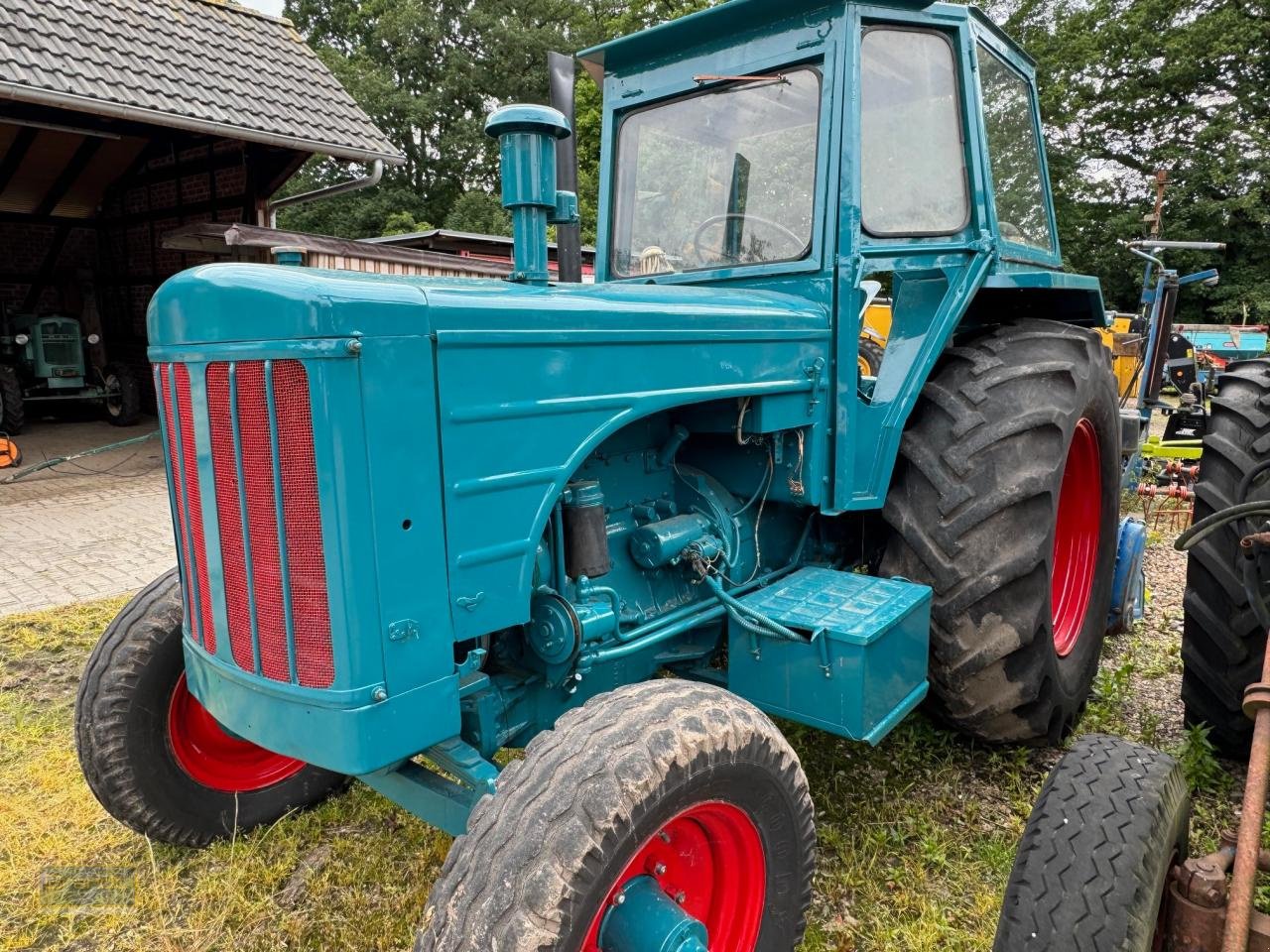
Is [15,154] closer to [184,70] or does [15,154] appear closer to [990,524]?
[184,70]

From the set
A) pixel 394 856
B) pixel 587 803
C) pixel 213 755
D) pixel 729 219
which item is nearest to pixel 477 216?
pixel 729 219

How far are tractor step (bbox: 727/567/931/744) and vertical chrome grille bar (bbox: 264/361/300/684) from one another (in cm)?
115

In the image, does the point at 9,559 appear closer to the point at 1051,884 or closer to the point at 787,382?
the point at 787,382

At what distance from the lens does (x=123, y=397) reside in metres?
11.8

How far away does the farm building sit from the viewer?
7848 mm

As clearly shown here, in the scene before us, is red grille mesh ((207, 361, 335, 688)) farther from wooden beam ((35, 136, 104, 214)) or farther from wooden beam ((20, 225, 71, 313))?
wooden beam ((20, 225, 71, 313))

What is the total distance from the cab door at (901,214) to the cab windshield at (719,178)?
6.6 inches

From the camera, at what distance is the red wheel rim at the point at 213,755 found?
→ 8.18ft

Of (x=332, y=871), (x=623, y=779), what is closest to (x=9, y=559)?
(x=332, y=871)

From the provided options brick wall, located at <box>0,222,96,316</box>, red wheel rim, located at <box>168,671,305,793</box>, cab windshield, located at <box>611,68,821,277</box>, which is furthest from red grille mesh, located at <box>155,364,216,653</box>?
brick wall, located at <box>0,222,96,316</box>

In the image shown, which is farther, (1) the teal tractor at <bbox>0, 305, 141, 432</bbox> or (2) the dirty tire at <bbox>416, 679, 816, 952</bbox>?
(1) the teal tractor at <bbox>0, 305, 141, 432</bbox>

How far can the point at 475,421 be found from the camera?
5.61ft

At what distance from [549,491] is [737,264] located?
1.27 meters

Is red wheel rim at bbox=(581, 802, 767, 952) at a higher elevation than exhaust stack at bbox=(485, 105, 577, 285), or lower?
lower
